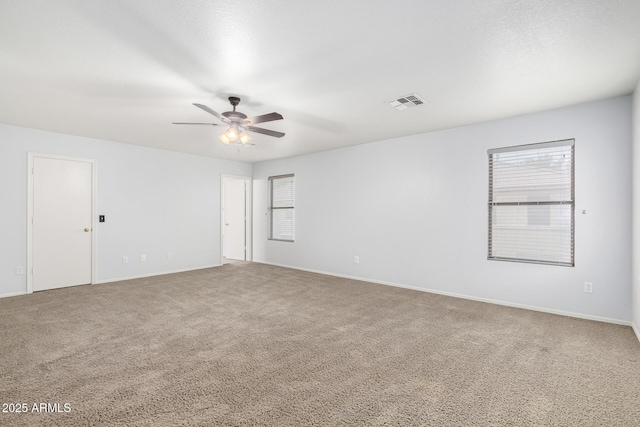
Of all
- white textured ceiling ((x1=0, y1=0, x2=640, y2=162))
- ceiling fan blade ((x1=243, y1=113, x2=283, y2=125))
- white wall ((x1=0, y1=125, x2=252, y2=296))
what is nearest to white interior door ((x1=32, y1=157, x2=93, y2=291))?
white wall ((x1=0, y1=125, x2=252, y2=296))

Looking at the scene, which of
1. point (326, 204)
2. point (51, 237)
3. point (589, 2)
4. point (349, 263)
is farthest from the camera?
point (326, 204)

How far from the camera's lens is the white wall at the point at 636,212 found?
303 cm

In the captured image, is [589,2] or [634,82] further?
[634,82]

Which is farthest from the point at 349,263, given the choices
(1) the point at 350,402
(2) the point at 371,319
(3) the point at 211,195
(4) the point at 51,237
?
(4) the point at 51,237

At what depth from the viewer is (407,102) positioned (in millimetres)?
3564

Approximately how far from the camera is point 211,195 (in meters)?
6.98

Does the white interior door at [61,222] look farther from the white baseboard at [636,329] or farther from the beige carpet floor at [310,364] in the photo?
the white baseboard at [636,329]

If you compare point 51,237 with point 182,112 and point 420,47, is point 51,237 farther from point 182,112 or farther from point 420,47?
point 420,47

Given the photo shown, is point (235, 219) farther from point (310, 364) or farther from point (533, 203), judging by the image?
point (533, 203)

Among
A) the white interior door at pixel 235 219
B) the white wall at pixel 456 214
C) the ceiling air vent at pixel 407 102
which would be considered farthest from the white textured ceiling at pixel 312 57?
the white interior door at pixel 235 219

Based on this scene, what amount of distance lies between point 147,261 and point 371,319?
4.62 metres

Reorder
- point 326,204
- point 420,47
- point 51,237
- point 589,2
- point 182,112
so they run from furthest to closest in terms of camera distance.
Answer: point 326,204
point 51,237
point 182,112
point 420,47
point 589,2

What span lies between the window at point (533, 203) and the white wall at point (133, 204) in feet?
18.5

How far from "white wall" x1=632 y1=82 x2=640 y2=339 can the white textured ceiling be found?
311 mm
